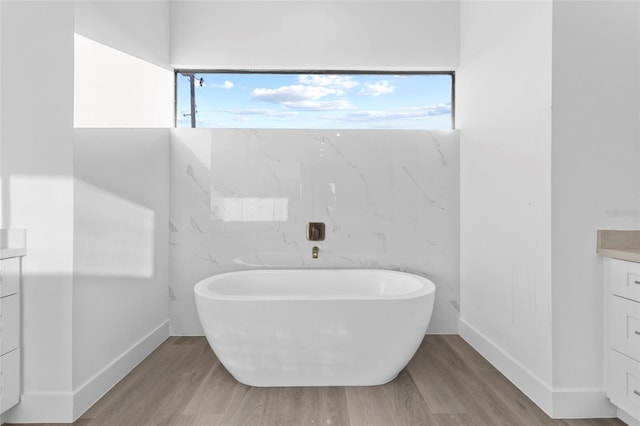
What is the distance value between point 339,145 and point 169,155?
1.38 meters

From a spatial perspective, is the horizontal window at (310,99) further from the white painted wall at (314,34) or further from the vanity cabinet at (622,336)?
the vanity cabinet at (622,336)

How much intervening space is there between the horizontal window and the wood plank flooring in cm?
197

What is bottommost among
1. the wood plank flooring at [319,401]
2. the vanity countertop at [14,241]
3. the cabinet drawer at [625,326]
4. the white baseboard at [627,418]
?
the wood plank flooring at [319,401]

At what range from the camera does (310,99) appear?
3.56 m

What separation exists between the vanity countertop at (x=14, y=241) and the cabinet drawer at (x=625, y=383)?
291 cm

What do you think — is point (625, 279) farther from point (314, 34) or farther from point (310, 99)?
point (314, 34)

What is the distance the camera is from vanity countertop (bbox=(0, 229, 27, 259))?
1976 millimetres

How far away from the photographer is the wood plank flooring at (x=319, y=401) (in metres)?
2.04

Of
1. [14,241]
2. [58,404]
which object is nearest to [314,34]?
[14,241]

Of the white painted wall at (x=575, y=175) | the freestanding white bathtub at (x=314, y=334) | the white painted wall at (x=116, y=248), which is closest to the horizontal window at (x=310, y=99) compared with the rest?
the white painted wall at (x=116, y=248)

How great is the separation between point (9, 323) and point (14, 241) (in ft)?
1.26

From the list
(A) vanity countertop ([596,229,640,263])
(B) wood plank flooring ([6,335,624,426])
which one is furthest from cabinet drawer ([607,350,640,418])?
(A) vanity countertop ([596,229,640,263])

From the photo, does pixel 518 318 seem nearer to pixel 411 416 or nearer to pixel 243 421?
pixel 411 416

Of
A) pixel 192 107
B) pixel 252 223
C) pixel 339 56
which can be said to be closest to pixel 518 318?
pixel 252 223
